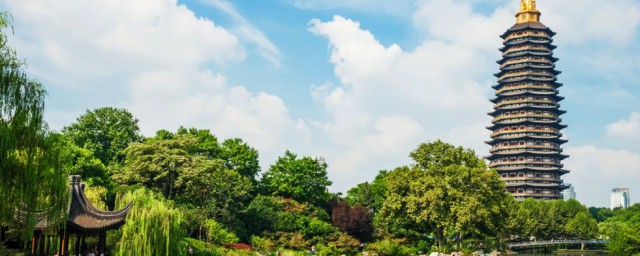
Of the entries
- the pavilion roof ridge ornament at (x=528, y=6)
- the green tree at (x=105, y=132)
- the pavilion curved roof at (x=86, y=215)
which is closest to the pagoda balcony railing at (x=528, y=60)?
the pavilion roof ridge ornament at (x=528, y=6)

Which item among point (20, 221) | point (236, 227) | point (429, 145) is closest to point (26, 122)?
point (20, 221)

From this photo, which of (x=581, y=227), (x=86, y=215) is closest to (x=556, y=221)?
(x=581, y=227)

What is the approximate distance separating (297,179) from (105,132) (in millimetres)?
13419

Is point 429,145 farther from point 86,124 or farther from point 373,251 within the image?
point 86,124

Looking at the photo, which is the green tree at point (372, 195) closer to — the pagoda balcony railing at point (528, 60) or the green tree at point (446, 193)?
the green tree at point (446, 193)

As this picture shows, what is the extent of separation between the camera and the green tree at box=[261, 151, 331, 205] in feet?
134

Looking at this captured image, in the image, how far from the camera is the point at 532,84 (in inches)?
3123

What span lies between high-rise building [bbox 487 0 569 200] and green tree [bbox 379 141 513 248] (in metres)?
45.2

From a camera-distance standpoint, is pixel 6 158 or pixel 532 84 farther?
pixel 532 84

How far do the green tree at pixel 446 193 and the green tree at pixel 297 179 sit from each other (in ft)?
21.4

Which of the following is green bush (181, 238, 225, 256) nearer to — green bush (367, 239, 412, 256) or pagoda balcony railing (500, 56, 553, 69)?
green bush (367, 239, 412, 256)

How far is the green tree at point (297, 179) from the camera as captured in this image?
41.0 m

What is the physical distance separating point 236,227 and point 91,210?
43.1 ft

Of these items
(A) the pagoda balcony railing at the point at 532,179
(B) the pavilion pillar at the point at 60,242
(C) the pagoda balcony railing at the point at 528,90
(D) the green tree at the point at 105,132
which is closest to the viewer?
(B) the pavilion pillar at the point at 60,242
